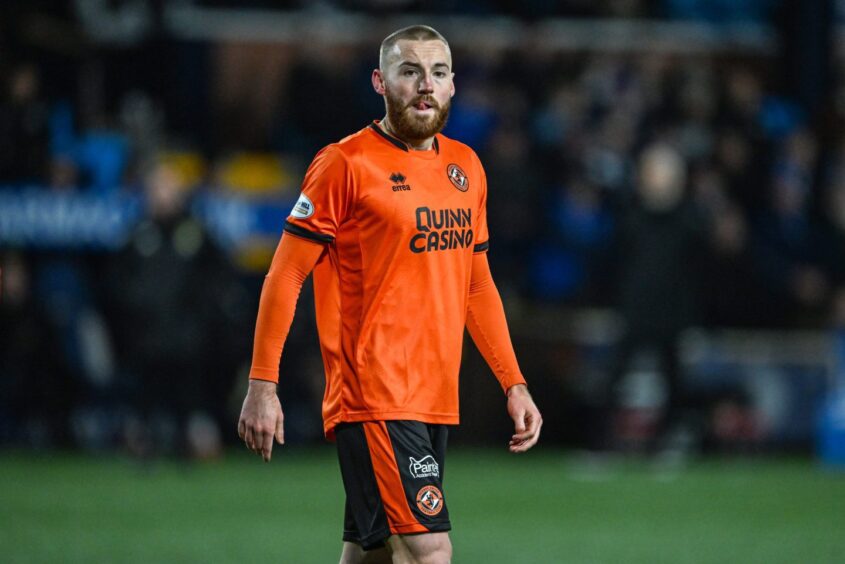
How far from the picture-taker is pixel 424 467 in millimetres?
5504

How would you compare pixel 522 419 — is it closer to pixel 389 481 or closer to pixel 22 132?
pixel 389 481

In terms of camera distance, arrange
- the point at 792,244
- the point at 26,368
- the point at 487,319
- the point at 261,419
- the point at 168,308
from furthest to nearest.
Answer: the point at 792,244 < the point at 26,368 < the point at 168,308 < the point at 487,319 < the point at 261,419

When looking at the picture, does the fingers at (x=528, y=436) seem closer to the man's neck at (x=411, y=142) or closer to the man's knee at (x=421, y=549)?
the man's knee at (x=421, y=549)

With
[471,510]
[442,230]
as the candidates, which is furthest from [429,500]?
[471,510]

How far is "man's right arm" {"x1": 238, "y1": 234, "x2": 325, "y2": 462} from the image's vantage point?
17.2ft

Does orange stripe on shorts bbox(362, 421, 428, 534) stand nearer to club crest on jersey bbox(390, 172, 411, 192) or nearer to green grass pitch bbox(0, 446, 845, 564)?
club crest on jersey bbox(390, 172, 411, 192)

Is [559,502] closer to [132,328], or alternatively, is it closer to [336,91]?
[132,328]

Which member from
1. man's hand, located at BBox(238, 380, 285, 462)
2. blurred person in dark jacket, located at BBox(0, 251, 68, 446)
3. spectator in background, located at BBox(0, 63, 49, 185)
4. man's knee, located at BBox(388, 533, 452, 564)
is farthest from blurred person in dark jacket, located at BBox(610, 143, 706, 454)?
man's hand, located at BBox(238, 380, 285, 462)

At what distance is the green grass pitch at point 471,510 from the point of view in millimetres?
8984

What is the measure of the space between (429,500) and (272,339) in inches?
29.4

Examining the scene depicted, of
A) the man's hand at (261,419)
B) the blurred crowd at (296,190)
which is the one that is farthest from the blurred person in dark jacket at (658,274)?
the man's hand at (261,419)

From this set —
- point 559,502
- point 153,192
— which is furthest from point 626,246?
point 153,192

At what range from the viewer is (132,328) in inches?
568

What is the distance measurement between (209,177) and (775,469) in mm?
5794
